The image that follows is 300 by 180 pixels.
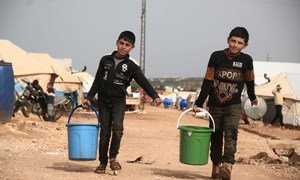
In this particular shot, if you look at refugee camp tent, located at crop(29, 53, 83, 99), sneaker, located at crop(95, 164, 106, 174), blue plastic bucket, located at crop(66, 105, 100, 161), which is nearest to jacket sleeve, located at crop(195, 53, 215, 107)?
blue plastic bucket, located at crop(66, 105, 100, 161)

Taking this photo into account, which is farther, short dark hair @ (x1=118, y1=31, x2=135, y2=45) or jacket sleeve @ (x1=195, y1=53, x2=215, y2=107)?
short dark hair @ (x1=118, y1=31, x2=135, y2=45)

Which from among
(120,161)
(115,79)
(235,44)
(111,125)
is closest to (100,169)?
(111,125)

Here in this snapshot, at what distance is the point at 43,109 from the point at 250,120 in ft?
36.8

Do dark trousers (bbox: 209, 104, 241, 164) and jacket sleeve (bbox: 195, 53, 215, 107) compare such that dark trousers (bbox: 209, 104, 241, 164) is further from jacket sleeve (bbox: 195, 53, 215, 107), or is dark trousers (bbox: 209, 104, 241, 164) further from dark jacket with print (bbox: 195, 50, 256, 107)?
jacket sleeve (bbox: 195, 53, 215, 107)

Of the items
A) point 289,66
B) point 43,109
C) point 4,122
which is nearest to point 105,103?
point 4,122

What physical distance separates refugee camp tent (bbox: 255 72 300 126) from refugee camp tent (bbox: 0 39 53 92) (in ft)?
34.5

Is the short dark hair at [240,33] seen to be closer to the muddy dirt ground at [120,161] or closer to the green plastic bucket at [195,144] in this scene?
the green plastic bucket at [195,144]

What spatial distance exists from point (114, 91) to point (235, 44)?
4.97 ft

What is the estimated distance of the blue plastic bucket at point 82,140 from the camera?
683cm

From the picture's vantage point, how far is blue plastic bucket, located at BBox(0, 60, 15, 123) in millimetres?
11545

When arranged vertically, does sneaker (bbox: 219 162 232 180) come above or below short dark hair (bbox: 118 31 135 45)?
below

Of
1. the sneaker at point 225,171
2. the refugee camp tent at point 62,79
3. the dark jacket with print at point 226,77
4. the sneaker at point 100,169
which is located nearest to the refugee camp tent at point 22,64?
the refugee camp tent at point 62,79

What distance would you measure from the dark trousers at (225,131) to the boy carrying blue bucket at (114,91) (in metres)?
0.78

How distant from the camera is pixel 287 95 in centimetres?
2678
